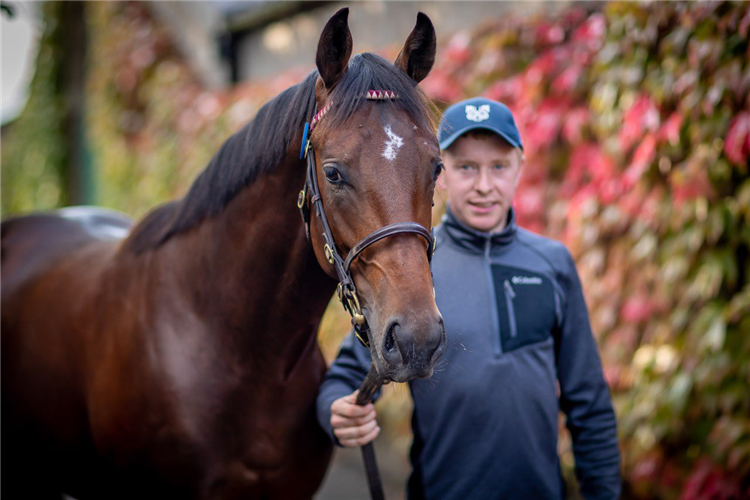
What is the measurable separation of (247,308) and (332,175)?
0.58 meters

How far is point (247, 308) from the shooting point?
1.85m

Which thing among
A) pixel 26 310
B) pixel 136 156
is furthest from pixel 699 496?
pixel 136 156

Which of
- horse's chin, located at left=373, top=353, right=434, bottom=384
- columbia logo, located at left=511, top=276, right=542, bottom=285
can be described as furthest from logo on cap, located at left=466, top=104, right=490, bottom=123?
horse's chin, located at left=373, top=353, right=434, bottom=384

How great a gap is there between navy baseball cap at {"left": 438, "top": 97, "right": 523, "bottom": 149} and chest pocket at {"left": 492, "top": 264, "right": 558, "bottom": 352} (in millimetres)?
405

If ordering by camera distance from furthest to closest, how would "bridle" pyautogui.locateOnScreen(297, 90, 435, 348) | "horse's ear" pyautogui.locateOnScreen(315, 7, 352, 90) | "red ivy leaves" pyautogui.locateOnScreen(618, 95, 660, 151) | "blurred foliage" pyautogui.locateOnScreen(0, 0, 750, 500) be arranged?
"red ivy leaves" pyautogui.locateOnScreen(618, 95, 660, 151)
"blurred foliage" pyautogui.locateOnScreen(0, 0, 750, 500)
"horse's ear" pyautogui.locateOnScreen(315, 7, 352, 90)
"bridle" pyautogui.locateOnScreen(297, 90, 435, 348)

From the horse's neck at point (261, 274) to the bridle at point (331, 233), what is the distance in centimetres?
12

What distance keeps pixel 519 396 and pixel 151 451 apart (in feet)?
3.71

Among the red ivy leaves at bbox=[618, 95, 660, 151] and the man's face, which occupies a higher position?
the red ivy leaves at bbox=[618, 95, 660, 151]

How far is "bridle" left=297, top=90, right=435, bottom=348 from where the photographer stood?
4.61 feet

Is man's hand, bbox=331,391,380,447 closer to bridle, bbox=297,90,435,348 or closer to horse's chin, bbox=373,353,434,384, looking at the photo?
bridle, bbox=297,90,435,348

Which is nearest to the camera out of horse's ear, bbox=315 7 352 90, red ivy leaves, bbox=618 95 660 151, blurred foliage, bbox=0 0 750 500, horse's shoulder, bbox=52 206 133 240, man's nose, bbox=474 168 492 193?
horse's ear, bbox=315 7 352 90

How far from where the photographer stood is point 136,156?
7.18 m

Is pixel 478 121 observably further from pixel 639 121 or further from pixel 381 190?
pixel 639 121

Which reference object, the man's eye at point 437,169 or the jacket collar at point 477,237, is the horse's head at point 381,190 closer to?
the man's eye at point 437,169
